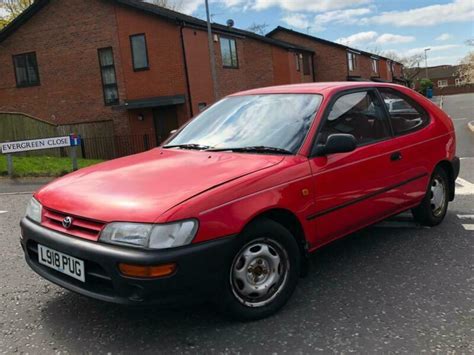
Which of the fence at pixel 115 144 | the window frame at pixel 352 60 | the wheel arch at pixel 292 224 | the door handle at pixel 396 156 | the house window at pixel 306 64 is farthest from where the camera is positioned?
the window frame at pixel 352 60

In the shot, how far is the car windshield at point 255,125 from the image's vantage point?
373cm

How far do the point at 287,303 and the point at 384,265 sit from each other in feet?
3.85

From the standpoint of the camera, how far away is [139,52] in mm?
21219

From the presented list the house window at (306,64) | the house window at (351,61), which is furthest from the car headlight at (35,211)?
the house window at (351,61)

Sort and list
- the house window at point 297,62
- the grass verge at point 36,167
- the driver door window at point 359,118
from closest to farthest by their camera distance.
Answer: the driver door window at point 359,118 < the grass verge at point 36,167 < the house window at point 297,62

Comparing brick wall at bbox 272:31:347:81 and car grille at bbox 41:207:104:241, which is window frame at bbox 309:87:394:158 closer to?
car grille at bbox 41:207:104:241

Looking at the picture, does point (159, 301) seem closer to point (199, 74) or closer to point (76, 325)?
point (76, 325)

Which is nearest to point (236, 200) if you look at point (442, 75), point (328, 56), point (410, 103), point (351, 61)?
point (410, 103)

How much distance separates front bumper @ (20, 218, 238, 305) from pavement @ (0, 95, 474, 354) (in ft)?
0.47

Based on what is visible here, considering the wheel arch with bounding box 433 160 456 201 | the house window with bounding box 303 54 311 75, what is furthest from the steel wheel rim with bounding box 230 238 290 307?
the house window with bounding box 303 54 311 75

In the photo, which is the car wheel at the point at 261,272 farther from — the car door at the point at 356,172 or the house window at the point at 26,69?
the house window at the point at 26,69

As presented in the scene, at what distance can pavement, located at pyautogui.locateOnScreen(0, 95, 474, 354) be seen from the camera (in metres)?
2.94

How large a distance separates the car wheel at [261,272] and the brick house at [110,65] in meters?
17.9

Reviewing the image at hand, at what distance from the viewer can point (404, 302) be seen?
11.3ft
